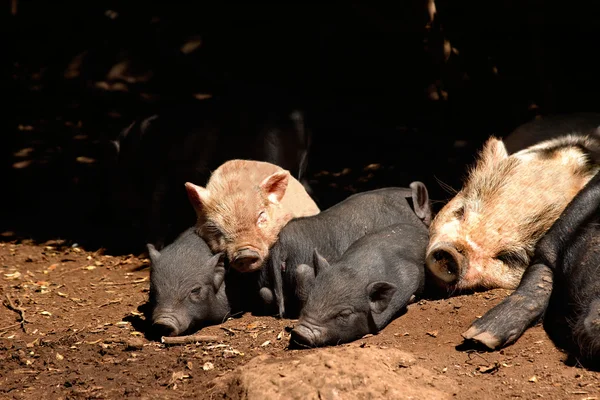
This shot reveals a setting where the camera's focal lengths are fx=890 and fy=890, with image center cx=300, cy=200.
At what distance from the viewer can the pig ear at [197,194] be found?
20.9ft

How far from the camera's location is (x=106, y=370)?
5297mm

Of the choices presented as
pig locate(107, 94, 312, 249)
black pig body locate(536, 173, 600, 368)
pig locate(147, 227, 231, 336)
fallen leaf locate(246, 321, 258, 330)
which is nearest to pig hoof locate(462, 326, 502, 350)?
black pig body locate(536, 173, 600, 368)

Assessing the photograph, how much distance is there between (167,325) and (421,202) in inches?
82.2

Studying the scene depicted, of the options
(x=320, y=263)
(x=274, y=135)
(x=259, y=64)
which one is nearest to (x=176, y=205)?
(x=274, y=135)

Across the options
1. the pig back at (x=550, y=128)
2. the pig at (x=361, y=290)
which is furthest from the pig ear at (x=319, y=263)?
the pig back at (x=550, y=128)

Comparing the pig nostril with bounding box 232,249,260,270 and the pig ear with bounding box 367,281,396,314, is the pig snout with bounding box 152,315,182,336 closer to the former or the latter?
the pig nostril with bounding box 232,249,260,270

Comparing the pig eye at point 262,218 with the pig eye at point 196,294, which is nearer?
the pig eye at point 196,294

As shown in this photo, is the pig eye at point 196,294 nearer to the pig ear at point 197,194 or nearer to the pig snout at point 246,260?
the pig snout at point 246,260

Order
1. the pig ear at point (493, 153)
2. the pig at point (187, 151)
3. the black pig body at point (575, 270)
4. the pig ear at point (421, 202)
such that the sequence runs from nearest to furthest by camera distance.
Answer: the black pig body at point (575, 270), the pig ear at point (493, 153), the pig ear at point (421, 202), the pig at point (187, 151)

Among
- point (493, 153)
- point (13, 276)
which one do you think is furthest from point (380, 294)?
point (13, 276)

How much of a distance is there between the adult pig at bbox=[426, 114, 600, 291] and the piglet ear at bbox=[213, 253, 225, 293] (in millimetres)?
1415

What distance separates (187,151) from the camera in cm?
806

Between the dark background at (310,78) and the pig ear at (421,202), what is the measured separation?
1.28m

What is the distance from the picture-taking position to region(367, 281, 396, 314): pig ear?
5.40 metres
